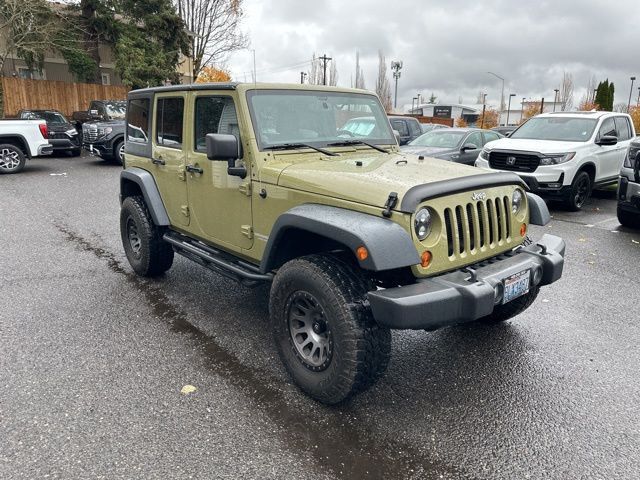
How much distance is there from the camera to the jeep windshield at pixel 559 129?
9.41 m

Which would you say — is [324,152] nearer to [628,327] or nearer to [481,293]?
[481,293]

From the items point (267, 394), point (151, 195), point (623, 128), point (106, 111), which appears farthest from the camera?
point (106, 111)

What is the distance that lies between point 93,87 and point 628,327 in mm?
26326

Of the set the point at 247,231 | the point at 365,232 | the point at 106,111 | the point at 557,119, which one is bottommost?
the point at 247,231

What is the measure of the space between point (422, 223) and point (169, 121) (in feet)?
9.15

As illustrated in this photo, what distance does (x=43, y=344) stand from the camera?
3785mm

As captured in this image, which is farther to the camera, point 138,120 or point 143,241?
point 138,120

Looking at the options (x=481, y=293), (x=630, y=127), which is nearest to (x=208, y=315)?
(x=481, y=293)

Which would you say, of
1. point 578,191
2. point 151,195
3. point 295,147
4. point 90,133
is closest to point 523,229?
point 295,147

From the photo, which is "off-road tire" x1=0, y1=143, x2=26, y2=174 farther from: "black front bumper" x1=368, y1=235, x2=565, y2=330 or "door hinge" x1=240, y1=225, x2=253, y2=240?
"black front bumper" x1=368, y1=235, x2=565, y2=330

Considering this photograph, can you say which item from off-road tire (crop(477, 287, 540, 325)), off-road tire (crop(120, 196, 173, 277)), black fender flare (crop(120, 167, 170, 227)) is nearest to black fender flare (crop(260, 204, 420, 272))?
off-road tire (crop(477, 287, 540, 325))

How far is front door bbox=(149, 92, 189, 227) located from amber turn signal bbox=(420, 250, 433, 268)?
7.95 ft

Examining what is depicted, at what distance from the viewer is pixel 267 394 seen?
124 inches

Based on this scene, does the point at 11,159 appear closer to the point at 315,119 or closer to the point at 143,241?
the point at 143,241
